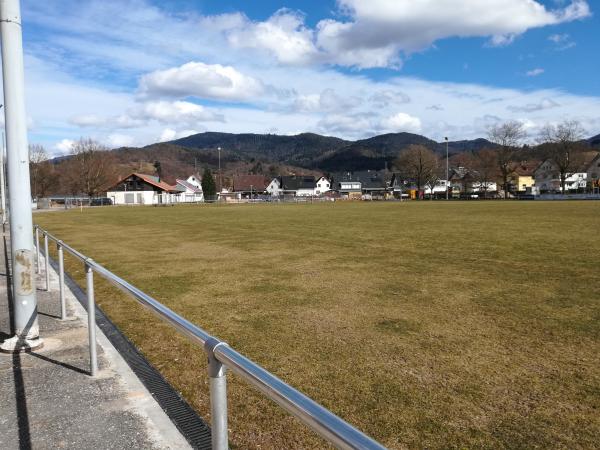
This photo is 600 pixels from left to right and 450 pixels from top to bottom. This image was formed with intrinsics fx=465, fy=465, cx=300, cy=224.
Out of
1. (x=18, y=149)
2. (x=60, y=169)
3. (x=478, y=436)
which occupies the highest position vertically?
(x=60, y=169)

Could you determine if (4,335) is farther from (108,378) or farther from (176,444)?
(176,444)

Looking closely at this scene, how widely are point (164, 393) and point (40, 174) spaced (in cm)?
9279

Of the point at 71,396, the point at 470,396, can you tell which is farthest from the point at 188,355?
the point at 470,396

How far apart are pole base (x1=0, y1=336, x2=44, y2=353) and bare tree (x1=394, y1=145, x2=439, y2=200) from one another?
97.8 metres

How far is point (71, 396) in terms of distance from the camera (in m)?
3.85

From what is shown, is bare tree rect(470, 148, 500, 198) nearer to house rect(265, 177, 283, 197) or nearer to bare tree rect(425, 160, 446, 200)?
bare tree rect(425, 160, 446, 200)

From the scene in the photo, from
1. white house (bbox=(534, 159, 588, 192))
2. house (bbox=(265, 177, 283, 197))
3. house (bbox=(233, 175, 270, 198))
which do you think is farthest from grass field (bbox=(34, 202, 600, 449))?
house (bbox=(265, 177, 283, 197))

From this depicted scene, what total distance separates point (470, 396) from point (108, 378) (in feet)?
10.5

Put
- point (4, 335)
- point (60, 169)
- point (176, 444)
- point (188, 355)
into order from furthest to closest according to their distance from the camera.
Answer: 1. point (60, 169)
2. point (4, 335)
3. point (188, 355)
4. point (176, 444)

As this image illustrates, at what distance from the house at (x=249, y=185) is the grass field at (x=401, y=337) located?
11993cm

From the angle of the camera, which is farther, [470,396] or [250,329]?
[250,329]

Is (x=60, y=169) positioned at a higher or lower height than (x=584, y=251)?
higher

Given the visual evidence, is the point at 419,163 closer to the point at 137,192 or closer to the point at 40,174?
the point at 137,192

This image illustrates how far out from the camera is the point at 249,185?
434 feet
